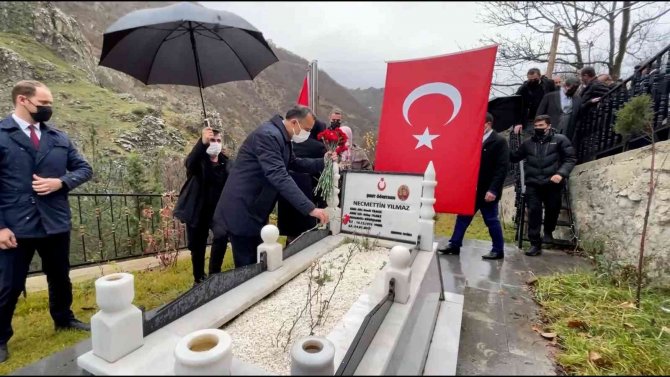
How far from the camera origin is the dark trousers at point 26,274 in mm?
2330

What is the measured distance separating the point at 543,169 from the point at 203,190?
170 inches

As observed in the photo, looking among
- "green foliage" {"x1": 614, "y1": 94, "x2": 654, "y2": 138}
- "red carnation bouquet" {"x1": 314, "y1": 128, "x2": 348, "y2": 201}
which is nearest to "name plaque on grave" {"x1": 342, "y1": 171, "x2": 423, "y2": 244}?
"red carnation bouquet" {"x1": 314, "y1": 128, "x2": 348, "y2": 201}

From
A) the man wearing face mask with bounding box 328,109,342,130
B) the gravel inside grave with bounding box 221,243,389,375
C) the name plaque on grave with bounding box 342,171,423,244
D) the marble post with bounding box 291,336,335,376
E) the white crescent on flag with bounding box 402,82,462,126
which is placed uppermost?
the white crescent on flag with bounding box 402,82,462,126

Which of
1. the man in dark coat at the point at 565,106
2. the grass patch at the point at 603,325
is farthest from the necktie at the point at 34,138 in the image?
the man in dark coat at the point at 565,106

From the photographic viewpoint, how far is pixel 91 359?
1.83 m

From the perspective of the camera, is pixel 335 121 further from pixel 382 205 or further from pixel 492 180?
pixel 492 180

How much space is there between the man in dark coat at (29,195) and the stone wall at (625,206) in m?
5.25

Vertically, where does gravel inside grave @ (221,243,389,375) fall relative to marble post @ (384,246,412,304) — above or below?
below

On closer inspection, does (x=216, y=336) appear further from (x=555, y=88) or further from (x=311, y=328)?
(x=555, y=88)

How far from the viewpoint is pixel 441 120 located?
4254mm

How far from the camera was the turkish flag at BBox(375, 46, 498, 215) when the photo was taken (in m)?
4.04

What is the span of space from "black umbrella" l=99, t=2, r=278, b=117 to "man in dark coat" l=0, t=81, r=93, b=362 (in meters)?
1.00

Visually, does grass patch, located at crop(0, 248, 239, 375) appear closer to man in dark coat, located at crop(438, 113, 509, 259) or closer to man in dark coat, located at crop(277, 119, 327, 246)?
man in dark coat, located at crop(277, 119, 327, 246)

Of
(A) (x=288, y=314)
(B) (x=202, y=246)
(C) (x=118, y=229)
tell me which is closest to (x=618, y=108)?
(A) (x=288, y=314)
